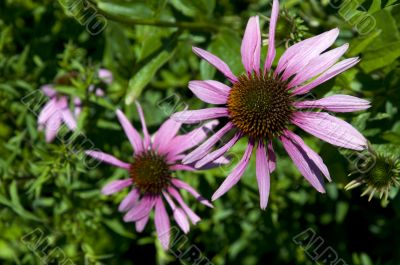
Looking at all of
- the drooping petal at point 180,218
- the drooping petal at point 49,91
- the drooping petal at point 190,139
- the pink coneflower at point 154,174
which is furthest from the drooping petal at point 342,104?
the drooping petal at point 49,91

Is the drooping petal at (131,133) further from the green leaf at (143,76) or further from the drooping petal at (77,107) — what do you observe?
the drooping petal at (77,107)

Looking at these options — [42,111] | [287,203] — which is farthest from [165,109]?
[287,203]

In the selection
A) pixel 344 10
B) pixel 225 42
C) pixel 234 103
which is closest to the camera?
pixel 234 103

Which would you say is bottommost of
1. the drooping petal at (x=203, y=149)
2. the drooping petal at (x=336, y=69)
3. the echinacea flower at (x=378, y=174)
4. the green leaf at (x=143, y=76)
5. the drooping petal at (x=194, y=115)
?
the echinacea flower at (x=378, y=174)

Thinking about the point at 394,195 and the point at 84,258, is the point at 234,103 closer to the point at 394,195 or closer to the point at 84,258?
the point at 394,195

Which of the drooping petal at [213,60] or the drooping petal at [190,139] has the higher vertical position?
the drooping petal at [213,60]

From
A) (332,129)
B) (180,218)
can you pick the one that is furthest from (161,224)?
(332,129)

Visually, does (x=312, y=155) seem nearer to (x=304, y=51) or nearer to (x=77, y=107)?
(x=304, y=51)

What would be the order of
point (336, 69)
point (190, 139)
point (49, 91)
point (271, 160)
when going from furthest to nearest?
point (49, 91), point (190, 139), point (271, 160), point (336, 69)
